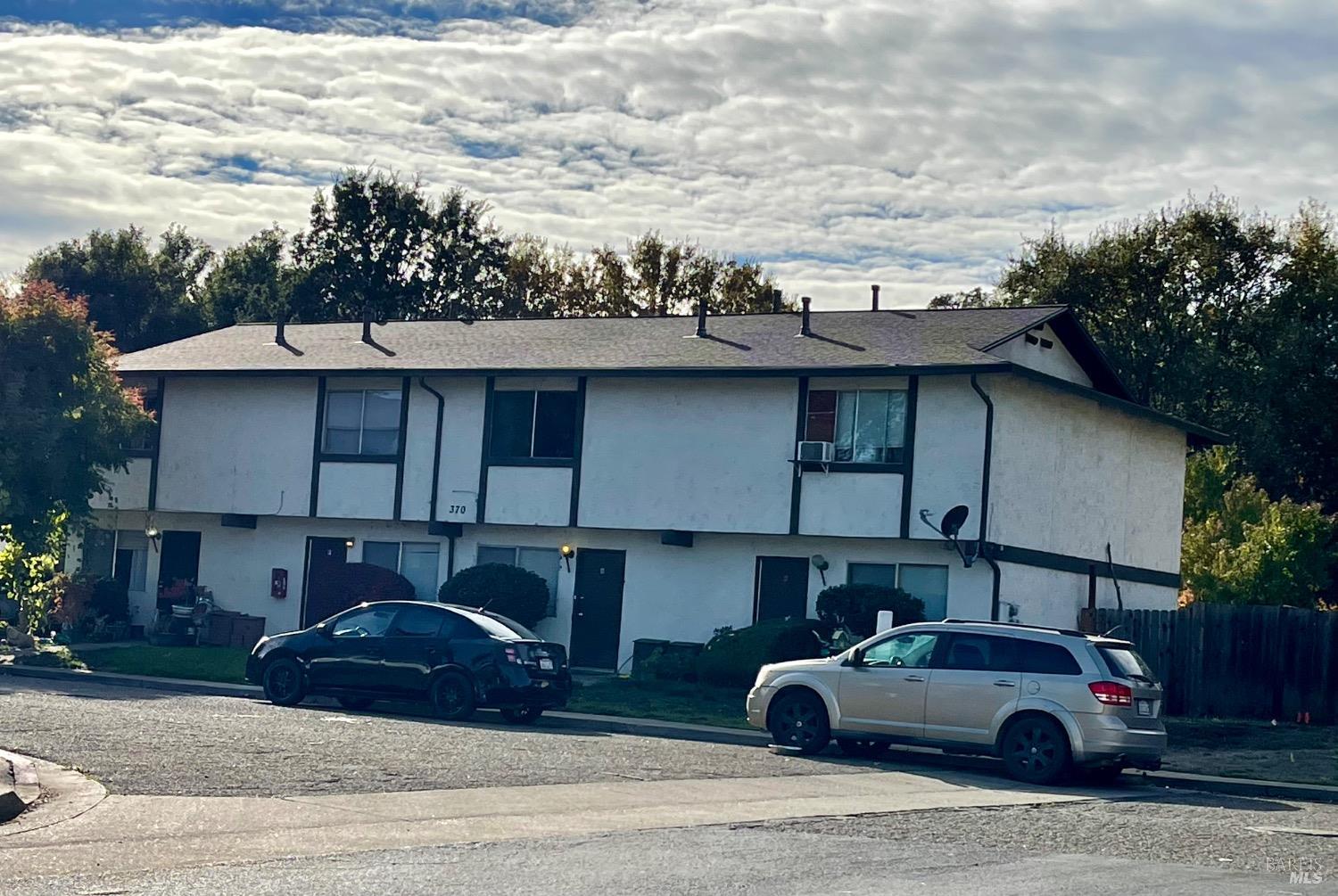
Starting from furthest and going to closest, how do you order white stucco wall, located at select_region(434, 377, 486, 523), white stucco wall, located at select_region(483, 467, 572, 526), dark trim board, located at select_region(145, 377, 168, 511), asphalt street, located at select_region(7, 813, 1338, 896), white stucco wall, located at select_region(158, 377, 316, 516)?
dark trim board, located at select_region(145, 377, 168, 511)
white stucco wall, located at select_region(158, 377, 316, 516)
white stucco wall, located at select_region(434, 377, 486, 523)
white stucco wall, located at select_region(483, 467, 572, 526)
asphalt street, located at select_region(7, 813, 1338, 896)

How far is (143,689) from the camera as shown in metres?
25.5

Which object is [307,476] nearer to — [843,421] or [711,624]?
[711,624]

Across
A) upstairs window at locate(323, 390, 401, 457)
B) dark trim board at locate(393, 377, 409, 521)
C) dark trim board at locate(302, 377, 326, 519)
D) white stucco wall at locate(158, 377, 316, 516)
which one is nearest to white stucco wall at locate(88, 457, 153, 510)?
white stucco wall at locate(158, 377, 316, 516)

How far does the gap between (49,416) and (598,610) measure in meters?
10.7

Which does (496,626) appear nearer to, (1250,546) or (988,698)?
(988,698)

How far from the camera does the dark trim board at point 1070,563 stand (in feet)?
92.2

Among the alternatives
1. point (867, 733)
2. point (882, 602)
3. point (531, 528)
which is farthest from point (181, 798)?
point (531, 528)

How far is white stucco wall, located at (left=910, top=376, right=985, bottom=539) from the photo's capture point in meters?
27.8

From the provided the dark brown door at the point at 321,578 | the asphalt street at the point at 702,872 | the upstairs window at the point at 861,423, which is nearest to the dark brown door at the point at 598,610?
the upstairs window at the point at 861,423

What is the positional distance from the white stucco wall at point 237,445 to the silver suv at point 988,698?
16.3 metres

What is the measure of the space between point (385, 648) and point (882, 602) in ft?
27.9

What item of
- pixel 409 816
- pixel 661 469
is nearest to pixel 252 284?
pixel 661 469

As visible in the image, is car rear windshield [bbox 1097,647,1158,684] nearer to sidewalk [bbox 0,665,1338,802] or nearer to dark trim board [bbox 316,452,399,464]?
sidewalk [bbox 0,665,1338,802]

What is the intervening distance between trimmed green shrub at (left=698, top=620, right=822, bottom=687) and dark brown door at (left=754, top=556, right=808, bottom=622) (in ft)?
6.76
